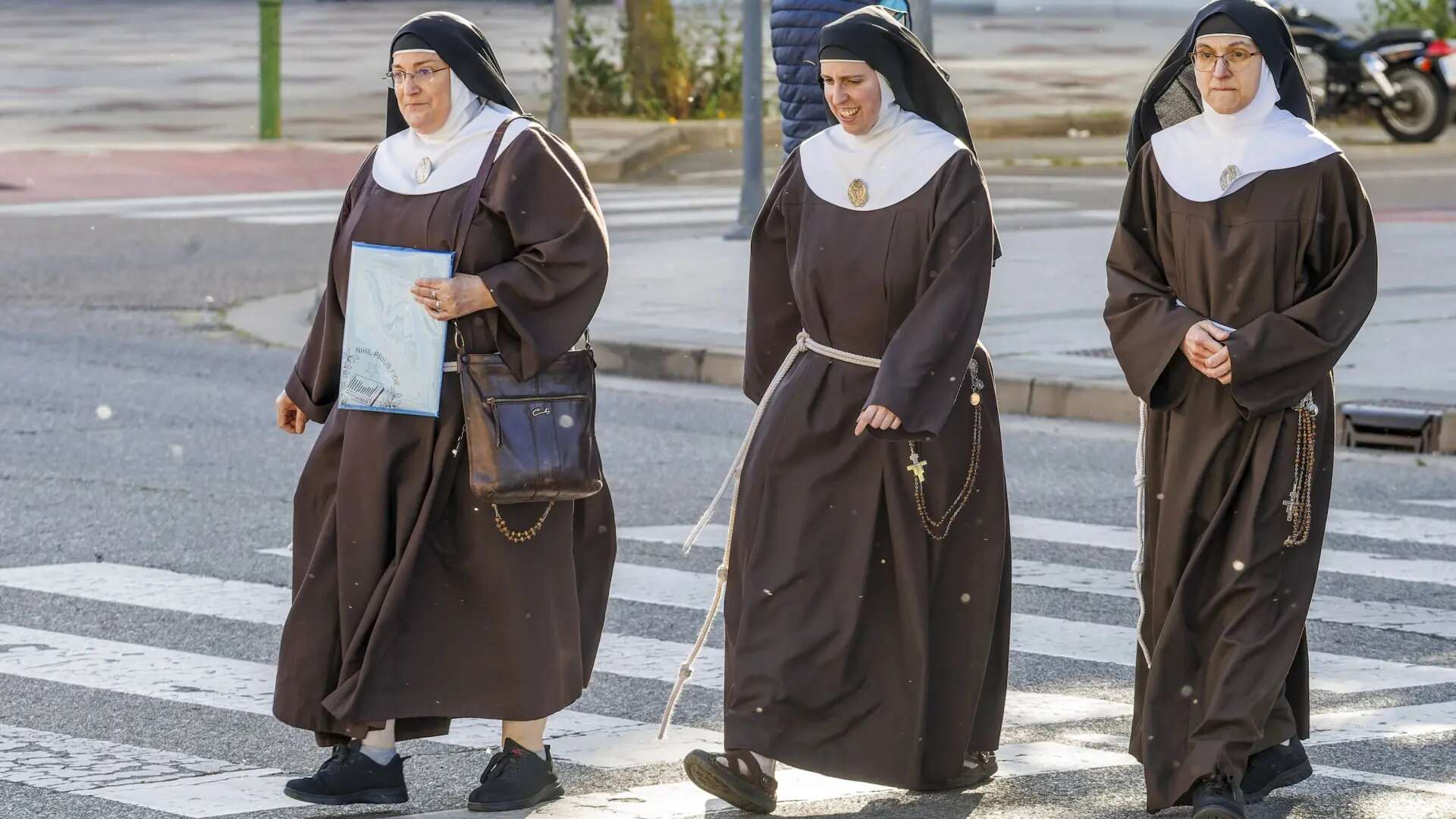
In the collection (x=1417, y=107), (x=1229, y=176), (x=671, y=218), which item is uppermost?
(x=1229, y=176)

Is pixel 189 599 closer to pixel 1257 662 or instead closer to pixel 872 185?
pixel 872 185

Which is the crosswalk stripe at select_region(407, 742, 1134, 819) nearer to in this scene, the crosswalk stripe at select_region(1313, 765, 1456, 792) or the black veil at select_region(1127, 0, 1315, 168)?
the crosswalk stripe at select_region(1313, 765, 1456, 792)

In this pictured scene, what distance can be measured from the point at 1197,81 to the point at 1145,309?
0.49 meters

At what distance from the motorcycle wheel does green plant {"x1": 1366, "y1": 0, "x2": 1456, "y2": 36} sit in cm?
345

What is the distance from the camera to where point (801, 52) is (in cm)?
1187

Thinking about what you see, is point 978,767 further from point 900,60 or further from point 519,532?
point 900,60

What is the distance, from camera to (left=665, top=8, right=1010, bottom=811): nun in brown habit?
17.0 feet

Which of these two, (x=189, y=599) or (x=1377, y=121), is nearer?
(x=189, y=599)

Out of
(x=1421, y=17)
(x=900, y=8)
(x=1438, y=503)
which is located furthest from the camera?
(x=1421, y=17)

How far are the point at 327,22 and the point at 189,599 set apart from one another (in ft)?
101

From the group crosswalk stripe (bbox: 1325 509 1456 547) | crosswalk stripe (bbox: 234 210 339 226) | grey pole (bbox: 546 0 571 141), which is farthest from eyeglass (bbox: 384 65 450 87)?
grey pole (bbox: 546 0 571 141)

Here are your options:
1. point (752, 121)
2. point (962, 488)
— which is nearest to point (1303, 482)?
point (962, 488)

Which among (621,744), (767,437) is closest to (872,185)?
(767,437)

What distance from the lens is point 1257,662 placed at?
5055 mm
